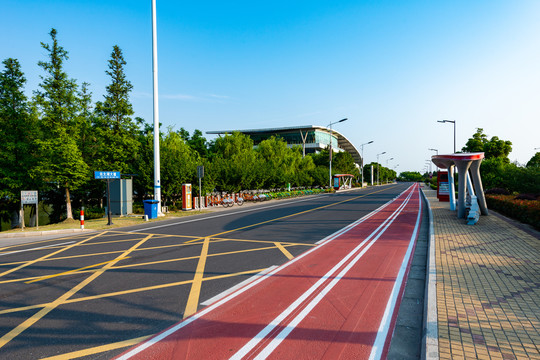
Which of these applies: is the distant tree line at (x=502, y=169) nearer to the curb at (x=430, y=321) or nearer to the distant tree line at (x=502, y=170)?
the distant tree line at (x=502, y=170)

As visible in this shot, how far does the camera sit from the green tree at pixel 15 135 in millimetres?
21578

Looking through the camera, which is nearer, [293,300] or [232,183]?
[293,300]

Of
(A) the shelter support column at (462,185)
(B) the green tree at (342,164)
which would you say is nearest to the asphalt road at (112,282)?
(A) the shelter support column at (462,185)

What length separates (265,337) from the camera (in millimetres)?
3896

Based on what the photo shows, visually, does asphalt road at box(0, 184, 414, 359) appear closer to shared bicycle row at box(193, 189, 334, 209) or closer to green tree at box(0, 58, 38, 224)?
shared bicycle row at box(193, 189, 334, 209)

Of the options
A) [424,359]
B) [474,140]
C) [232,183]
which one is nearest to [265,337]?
[424,359]

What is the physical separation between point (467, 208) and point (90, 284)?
50.2 ft

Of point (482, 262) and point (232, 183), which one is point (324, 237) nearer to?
point (482, 262)

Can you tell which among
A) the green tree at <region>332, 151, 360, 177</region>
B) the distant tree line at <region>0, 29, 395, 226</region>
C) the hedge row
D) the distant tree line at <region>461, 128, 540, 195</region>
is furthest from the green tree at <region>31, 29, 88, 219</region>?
the green tree at <region>332, 151, 360, 177</region>

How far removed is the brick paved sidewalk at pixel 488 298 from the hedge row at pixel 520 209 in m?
3.15

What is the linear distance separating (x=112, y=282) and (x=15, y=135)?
23212 mm

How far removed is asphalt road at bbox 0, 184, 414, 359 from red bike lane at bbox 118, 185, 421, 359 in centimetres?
50

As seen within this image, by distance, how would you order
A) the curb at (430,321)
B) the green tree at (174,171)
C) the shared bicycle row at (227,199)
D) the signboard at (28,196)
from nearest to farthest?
the curb at (430,321) → the signboard at (28,196) → the green tree at (174,171) → the shared bicycle row at (227,199)

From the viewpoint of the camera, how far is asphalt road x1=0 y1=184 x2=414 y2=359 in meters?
3.96
